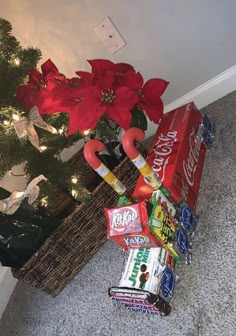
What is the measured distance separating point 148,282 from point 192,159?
15.3 inches

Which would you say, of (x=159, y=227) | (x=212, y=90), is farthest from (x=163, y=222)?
(x=212, y=90)

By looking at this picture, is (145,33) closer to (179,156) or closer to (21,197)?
(179,156)

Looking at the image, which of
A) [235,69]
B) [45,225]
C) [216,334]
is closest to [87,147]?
[45,225]

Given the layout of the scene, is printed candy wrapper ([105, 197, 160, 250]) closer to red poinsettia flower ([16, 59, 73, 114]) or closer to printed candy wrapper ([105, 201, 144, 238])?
printed candy wrapper ([105, 201, 144, 238])

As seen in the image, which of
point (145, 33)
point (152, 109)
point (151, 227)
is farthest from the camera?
point (145, 33)

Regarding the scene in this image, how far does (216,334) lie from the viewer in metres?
0.80

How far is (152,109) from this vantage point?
43.0 inches

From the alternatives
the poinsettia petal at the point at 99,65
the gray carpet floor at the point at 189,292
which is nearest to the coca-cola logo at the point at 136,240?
the gray carpet floor at the point at 189,292

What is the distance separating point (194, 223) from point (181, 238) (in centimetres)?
8

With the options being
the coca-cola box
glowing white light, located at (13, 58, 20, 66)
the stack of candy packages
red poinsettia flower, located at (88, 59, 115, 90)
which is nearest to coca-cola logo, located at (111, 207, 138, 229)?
the stack of candy packages

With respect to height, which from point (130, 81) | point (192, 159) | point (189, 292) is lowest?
point (189, 292)

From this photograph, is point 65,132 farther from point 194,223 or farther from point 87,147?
point 194,223

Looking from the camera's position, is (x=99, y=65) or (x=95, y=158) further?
(x=99, y=65)

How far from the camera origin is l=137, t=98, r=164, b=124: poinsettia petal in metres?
1.09
